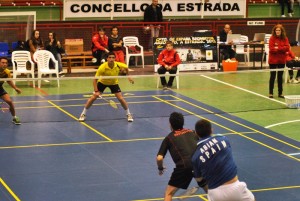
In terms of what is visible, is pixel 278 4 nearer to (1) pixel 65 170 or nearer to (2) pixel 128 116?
(2) pixel 128 116

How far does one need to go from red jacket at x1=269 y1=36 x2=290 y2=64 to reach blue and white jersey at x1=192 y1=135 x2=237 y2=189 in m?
14.7

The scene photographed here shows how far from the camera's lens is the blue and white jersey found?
38.9ft

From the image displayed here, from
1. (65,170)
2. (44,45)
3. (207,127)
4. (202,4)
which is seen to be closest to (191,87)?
(44,45)

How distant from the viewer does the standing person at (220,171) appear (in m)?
11.8

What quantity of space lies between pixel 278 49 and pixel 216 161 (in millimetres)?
14895

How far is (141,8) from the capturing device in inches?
1460

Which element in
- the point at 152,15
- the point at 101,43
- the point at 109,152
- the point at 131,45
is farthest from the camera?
the point at 152,15

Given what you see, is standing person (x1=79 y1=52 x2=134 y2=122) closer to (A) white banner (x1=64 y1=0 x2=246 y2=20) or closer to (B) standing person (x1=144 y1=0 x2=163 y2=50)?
(B) standing person (x1=144 y1=0 x2=163 y2=50)

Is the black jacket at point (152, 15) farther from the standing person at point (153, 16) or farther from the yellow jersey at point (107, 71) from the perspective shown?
the yellow jersey at point (107, 71)

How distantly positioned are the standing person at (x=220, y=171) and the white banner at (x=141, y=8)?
24894mm

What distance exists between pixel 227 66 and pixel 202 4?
5.65 m

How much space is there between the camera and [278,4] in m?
40.6

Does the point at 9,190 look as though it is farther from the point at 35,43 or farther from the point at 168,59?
the point at 35,43

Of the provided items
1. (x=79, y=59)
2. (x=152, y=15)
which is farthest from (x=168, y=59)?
(x=152, y=15)
